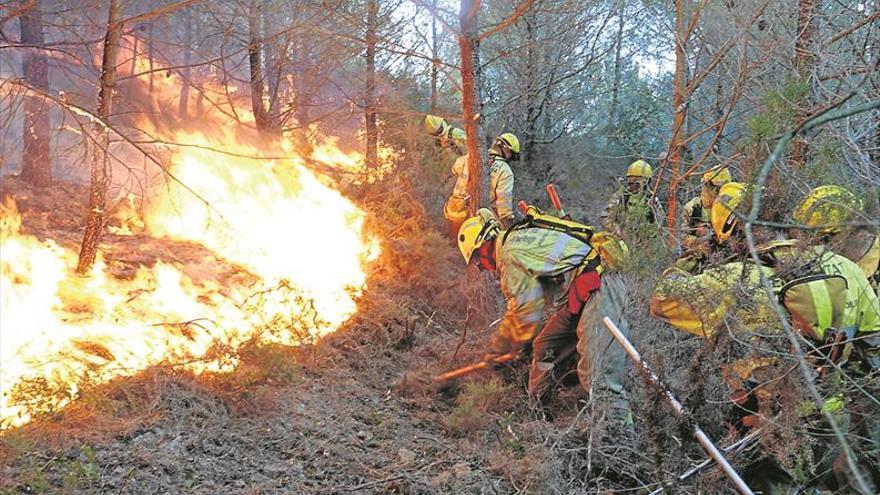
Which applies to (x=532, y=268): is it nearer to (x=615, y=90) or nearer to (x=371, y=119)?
(x=371, y=119)

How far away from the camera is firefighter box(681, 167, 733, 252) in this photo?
12.9ft

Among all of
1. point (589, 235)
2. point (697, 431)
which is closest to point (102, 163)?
point (589, 235)

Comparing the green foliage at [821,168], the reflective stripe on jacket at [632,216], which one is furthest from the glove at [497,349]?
the green foliage at [821,168]

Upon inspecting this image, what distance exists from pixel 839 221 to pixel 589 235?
2880mm

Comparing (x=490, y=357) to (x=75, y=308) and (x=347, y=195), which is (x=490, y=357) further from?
(x=347, y=195)

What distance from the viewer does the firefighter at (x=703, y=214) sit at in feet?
12.9

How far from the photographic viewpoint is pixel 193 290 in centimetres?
669

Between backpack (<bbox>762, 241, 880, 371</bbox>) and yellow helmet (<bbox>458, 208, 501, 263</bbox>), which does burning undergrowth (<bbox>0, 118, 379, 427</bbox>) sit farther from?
backpack (<bbox>762, 241, 880, 371</bbox>)

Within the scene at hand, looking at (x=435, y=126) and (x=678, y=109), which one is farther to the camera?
(x=435, y=126)

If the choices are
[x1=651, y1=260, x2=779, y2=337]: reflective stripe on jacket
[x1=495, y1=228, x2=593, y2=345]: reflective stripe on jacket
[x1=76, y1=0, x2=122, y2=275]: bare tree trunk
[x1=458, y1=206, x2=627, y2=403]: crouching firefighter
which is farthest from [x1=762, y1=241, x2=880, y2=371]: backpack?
[x1=76, y1=0, x2=122, y2=275]: bare tree trunk

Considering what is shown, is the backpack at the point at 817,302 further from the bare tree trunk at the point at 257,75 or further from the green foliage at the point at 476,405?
the bare tree trunk at the point at 257,75

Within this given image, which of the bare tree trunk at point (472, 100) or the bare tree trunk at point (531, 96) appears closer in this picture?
the bare tree trunk at point (472, 100)

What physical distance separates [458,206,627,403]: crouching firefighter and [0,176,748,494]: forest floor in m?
0.30

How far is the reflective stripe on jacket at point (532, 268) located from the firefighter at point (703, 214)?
3.01 ft
